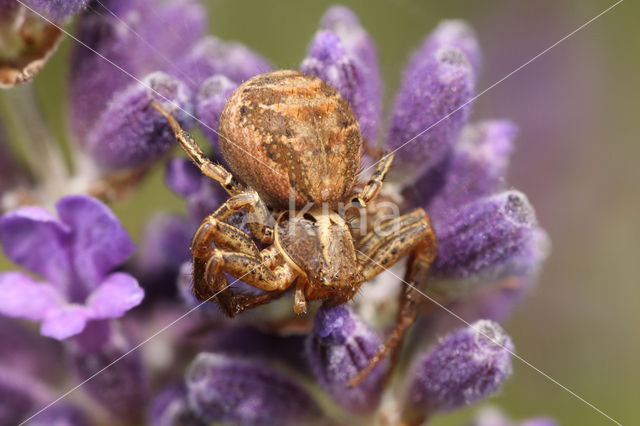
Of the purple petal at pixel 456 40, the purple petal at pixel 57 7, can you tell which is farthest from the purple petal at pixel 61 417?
the purple petal at pixel 456 40

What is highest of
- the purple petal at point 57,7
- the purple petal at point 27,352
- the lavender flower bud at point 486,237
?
the purple petal at point 57,7

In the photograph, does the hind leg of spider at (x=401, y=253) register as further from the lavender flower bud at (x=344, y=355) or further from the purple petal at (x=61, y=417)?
the purple petal at (x=61, y=417)

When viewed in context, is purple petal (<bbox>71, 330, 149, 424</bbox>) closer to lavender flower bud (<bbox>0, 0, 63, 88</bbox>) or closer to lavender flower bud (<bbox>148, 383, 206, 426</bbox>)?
lavender flower bud (<bbox>148, 383, 206, 426</bbox>)

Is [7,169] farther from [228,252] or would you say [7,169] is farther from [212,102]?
[228,252]

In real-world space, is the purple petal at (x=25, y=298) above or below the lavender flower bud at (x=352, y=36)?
below

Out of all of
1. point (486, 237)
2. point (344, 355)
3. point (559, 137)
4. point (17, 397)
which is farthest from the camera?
point (559, 137)

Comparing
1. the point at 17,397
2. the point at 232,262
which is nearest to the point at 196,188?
the point at 232,262

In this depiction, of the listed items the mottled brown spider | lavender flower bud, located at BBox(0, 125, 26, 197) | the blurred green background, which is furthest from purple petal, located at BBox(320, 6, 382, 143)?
the blurred green background
